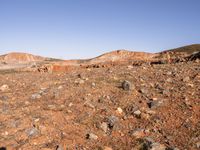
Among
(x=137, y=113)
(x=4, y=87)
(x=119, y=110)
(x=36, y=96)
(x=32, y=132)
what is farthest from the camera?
(x=4, y=87)

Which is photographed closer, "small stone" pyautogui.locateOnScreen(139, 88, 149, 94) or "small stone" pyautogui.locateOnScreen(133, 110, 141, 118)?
"small stone" pyautogui.locateOnScreen(133, 110, 141, 118)

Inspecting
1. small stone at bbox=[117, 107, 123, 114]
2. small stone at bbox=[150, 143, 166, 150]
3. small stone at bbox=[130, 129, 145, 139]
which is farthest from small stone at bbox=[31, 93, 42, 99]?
small stone at bbox=[150, 143, 166, 150]

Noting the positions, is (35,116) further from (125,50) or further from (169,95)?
(125,50)

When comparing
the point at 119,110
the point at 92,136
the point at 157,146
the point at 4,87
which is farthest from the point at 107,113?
the point at 4,87

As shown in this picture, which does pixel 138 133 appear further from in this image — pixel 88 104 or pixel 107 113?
pixel 88 104

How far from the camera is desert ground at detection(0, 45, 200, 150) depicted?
27.0ft

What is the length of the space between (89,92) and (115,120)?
2.54 meters

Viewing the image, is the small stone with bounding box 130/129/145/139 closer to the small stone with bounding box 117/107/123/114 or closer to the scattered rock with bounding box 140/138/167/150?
the scattered rock with bounding box 140/138/167/150

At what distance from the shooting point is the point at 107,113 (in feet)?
31.8

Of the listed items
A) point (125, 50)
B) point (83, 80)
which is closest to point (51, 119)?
point (83, 80)

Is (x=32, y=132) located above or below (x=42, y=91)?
below

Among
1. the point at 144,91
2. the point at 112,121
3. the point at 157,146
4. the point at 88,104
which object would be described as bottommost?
the point at 157,146

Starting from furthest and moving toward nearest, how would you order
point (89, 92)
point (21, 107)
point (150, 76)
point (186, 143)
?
point (150, 76) < point (89, 92) < point (21, 107) < point (186, 143)

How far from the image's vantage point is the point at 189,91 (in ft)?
34.0
